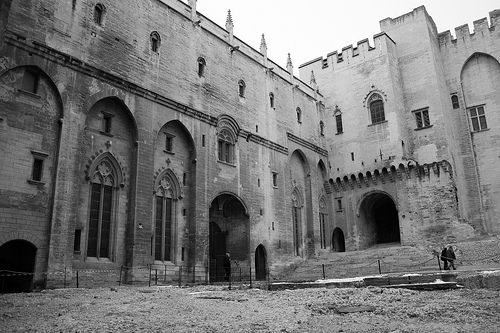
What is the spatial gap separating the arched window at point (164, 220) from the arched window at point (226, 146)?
13.0 feet

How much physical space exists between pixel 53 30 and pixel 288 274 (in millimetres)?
17488

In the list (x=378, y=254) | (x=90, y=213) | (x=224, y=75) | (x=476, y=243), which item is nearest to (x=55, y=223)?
(x=90, y=213)

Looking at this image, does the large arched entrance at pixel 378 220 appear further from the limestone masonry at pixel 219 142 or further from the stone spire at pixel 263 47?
the stone spire at pixel 263 47

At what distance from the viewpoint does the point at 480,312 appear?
26.2 feet

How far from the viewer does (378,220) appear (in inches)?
1286

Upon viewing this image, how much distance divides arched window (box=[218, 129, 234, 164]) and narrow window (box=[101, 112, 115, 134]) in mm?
6455

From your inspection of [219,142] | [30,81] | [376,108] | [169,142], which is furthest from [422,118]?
[30,81]

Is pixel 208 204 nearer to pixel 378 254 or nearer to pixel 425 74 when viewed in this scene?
pixel 378 254

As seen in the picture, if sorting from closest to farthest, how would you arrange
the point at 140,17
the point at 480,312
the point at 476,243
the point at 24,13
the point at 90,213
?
the point at 480,312
the point at 24,13
the point at 90,213
the point at 140,17
the point at 476,243

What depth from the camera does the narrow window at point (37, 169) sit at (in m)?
15.5

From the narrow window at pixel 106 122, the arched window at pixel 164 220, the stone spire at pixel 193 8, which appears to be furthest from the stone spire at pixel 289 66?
the narrow window at pixel 106 122

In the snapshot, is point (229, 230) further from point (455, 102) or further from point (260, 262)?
point (455, 102)

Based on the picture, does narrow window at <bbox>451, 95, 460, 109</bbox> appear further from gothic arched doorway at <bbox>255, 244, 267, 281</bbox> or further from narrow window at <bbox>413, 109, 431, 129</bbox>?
gothic arched doorway at <bbox>255, 244, 267, 281</bbox>

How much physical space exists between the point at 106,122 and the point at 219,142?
6722 mm
